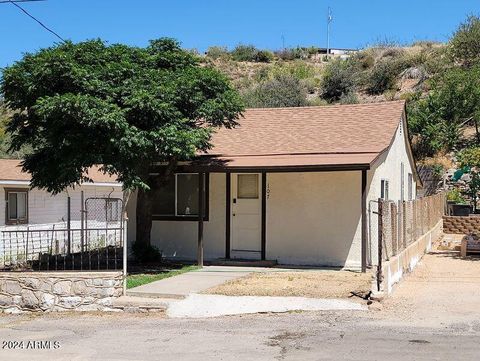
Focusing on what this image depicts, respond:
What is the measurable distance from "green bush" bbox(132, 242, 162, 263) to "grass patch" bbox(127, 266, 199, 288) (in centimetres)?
117

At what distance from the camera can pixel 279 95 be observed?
135 feet

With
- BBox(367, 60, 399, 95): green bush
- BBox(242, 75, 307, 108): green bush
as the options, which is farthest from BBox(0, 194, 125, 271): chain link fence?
BBox(367, 60, 399, 95): green bush

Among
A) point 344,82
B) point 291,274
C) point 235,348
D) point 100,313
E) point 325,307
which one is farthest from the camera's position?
point 344,82

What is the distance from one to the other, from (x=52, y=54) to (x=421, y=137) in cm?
2481

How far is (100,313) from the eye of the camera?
10508mm

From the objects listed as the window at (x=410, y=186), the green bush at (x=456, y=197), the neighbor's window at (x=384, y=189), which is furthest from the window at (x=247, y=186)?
the green bush at (x=456, y=197)

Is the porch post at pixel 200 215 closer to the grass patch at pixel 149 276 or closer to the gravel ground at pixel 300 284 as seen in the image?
the grass patch at pixel 149 276

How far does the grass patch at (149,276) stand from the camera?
39.4ft

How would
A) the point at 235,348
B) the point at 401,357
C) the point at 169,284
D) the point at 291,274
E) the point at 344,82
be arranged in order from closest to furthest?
1. the point at 401,357
2. the point at 235,348
3. the point at 169,284
4. the point at 291,274
5. the point at 344,82

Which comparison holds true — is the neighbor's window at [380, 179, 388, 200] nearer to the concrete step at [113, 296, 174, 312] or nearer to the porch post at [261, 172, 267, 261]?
the porch post at [261, 172, 267, 261]

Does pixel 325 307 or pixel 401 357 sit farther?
pixel 325 307

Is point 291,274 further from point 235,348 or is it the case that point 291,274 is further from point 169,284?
point 235,348

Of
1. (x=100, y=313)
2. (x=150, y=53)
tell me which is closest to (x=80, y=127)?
(x=150, y=53)

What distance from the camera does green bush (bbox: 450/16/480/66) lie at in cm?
4356
